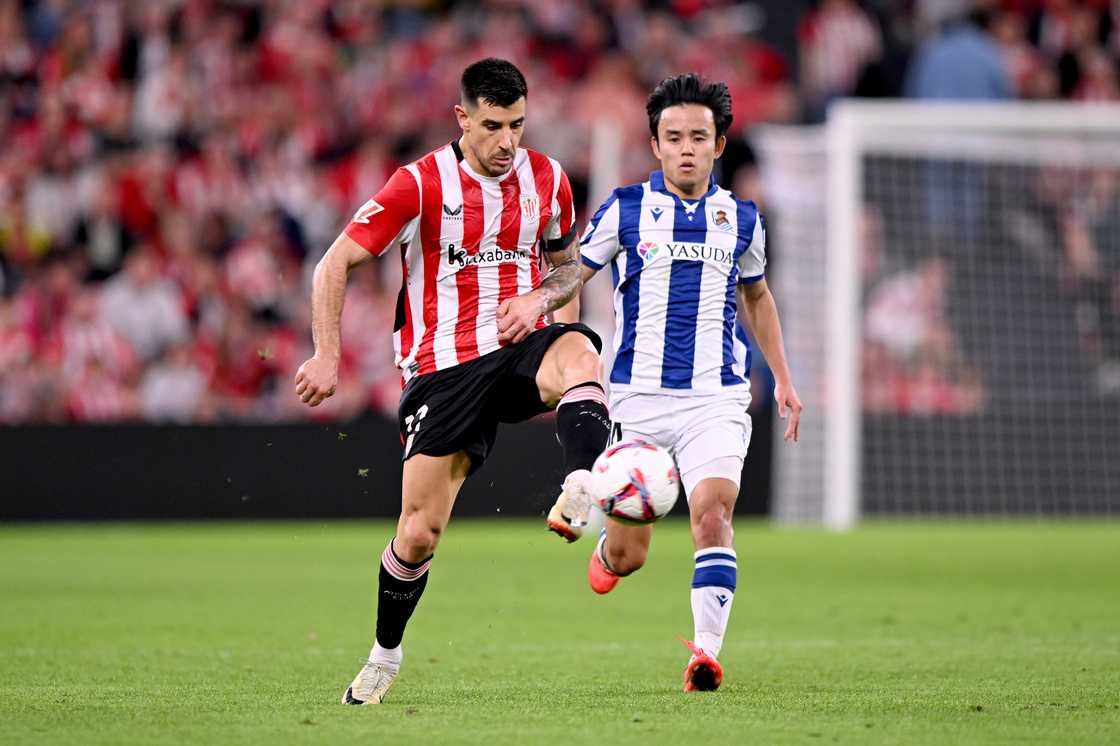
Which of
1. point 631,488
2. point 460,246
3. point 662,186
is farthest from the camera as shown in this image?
point 662,186

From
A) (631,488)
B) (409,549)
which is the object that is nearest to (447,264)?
(409,549)

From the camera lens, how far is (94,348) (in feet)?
53.2

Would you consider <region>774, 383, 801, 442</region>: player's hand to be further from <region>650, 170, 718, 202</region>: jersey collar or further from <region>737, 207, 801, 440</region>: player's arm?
<region>650, 170, 718, 202</region>: jersey collar

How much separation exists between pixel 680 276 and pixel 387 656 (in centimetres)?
194

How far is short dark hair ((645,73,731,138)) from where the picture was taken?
6980 millimetres

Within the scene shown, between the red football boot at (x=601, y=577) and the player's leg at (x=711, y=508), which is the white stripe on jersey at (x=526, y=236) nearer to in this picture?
the player's leg at (x=711, y=508)

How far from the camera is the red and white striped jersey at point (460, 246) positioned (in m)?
6.49

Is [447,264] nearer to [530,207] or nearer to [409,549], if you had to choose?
[530,207]

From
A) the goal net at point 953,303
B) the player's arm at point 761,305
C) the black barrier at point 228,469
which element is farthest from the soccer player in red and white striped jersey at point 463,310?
the goal net at point 953,303

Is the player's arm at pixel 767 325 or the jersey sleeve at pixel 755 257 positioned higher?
the jersey sleeve at pixel 755 257

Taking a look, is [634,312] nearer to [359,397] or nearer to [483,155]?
[483,155]

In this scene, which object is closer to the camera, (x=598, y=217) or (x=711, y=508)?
(x=711, y=508)

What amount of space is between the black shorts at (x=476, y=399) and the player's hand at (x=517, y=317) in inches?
2.7

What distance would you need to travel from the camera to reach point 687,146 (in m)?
7.04
